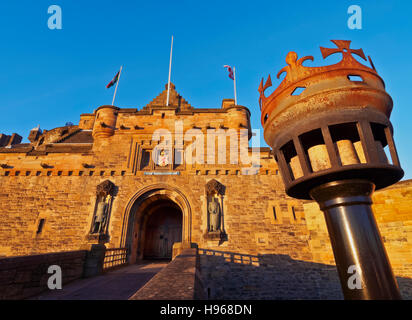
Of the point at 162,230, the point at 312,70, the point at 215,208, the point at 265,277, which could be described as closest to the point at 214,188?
the point at 215,208

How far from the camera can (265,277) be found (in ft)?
35.8

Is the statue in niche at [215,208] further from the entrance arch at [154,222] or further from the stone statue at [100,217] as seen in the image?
the stone statue at [100,217]

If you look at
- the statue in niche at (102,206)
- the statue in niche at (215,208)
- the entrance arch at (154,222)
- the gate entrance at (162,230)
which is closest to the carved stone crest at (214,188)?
the statue in niche at (215,208)

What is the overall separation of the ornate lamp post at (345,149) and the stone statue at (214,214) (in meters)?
9.88

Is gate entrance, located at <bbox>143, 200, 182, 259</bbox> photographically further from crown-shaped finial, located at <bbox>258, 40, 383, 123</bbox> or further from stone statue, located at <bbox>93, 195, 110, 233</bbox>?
crown-shaped finial, located at <bbox>258, 40, 383, 123</bbox>

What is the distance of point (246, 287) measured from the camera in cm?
1074

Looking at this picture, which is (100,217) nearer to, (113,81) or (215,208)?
(215,208)

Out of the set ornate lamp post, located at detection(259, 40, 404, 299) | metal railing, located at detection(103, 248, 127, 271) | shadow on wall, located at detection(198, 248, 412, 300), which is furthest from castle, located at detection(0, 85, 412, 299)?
ornate lamp post, located at detection(259, 40, 404, 299)

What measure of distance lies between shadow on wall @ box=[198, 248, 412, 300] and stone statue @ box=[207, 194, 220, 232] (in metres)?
1.27

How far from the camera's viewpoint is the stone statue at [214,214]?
1182 cm

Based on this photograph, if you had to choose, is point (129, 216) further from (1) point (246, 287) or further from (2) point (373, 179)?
(2) point (373, 179)

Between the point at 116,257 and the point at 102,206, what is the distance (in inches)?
120
